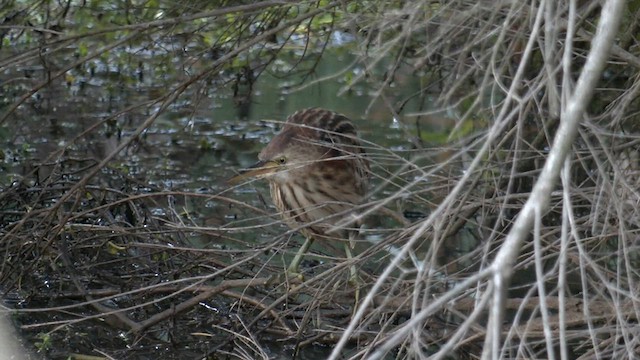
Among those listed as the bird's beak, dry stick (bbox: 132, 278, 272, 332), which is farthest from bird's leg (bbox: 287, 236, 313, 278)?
the bird's beak

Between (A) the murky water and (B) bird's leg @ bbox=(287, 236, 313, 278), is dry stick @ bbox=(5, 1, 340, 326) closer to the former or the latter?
(B) bird's leg @ bbox=(287, 236, 313, 278)

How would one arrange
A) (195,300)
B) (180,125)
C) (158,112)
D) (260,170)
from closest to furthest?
1. (158,112)
2. (195,300)
3. (260,170)
4. (180,125)

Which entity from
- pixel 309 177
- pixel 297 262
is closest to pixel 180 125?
pixel 309 177

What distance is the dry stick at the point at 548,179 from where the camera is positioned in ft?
6.26

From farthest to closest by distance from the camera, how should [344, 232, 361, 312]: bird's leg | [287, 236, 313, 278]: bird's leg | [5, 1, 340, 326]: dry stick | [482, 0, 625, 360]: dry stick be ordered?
1. [287, 236, 313, 278]: bird's leg
2. [5, 1, 340, 326]: dry stick
3. [344, 232, 361, 312]: bird's leg
4. [482, 0, 625, 360]: dry stick

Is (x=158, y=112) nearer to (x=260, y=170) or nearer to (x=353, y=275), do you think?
(x=260, y=170)

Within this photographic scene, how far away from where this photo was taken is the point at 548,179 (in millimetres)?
2012

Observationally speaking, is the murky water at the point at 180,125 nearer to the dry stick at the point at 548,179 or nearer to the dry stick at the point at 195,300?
the dry stick at the point at 195,300

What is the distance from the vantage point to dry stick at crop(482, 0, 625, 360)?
1907mm

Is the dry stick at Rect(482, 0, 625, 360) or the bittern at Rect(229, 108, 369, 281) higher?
the dry stick at Rect(482, 0, 625, 360)

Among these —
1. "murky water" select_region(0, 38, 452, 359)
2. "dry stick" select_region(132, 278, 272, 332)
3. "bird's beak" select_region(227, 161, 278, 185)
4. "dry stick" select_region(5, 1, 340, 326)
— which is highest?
"dry stick" select_region(5, 1, 340, 326)

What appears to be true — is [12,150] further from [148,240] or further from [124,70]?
[148,240]

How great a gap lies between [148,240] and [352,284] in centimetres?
100

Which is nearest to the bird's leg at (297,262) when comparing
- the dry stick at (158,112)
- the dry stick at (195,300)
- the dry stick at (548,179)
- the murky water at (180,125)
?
the dry stick at (195,300)
